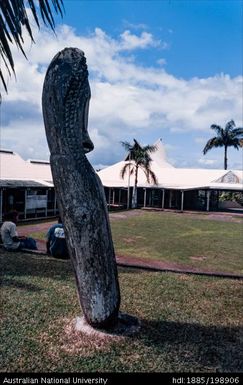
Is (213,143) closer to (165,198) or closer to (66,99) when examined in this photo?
(165,198)

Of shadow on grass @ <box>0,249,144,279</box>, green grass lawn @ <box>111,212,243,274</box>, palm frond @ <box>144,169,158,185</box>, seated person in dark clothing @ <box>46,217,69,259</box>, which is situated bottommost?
green grass lawn @ <box>111,212,243,274</box>

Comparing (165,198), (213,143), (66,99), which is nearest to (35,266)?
(66,99)

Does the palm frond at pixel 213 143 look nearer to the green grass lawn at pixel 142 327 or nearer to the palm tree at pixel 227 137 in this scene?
the palm tree at pixel 227 137

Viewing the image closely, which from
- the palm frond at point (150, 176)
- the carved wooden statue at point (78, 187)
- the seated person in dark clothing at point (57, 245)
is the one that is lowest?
the seated person in dark clothing at point (57, 245)

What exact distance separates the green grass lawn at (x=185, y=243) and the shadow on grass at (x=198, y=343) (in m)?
5.17

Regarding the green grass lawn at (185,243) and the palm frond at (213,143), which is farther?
the palm frond at (213,143)

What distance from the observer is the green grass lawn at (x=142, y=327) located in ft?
11.4

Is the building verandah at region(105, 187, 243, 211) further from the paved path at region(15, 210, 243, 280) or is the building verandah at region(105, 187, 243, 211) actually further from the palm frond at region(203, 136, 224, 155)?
the paved path at region(15, 210, 243, 280)

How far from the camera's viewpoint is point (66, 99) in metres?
3.91

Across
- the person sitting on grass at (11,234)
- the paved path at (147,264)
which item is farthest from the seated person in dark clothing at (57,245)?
the person sitting on grass at (11,234)

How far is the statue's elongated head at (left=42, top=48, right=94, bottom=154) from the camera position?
3.89m

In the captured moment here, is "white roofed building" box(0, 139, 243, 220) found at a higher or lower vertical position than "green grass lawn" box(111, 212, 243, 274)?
higher

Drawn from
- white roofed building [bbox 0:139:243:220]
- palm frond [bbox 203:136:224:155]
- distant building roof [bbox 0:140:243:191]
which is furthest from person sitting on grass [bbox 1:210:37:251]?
palm frond [bbox 203:136:224:155]
